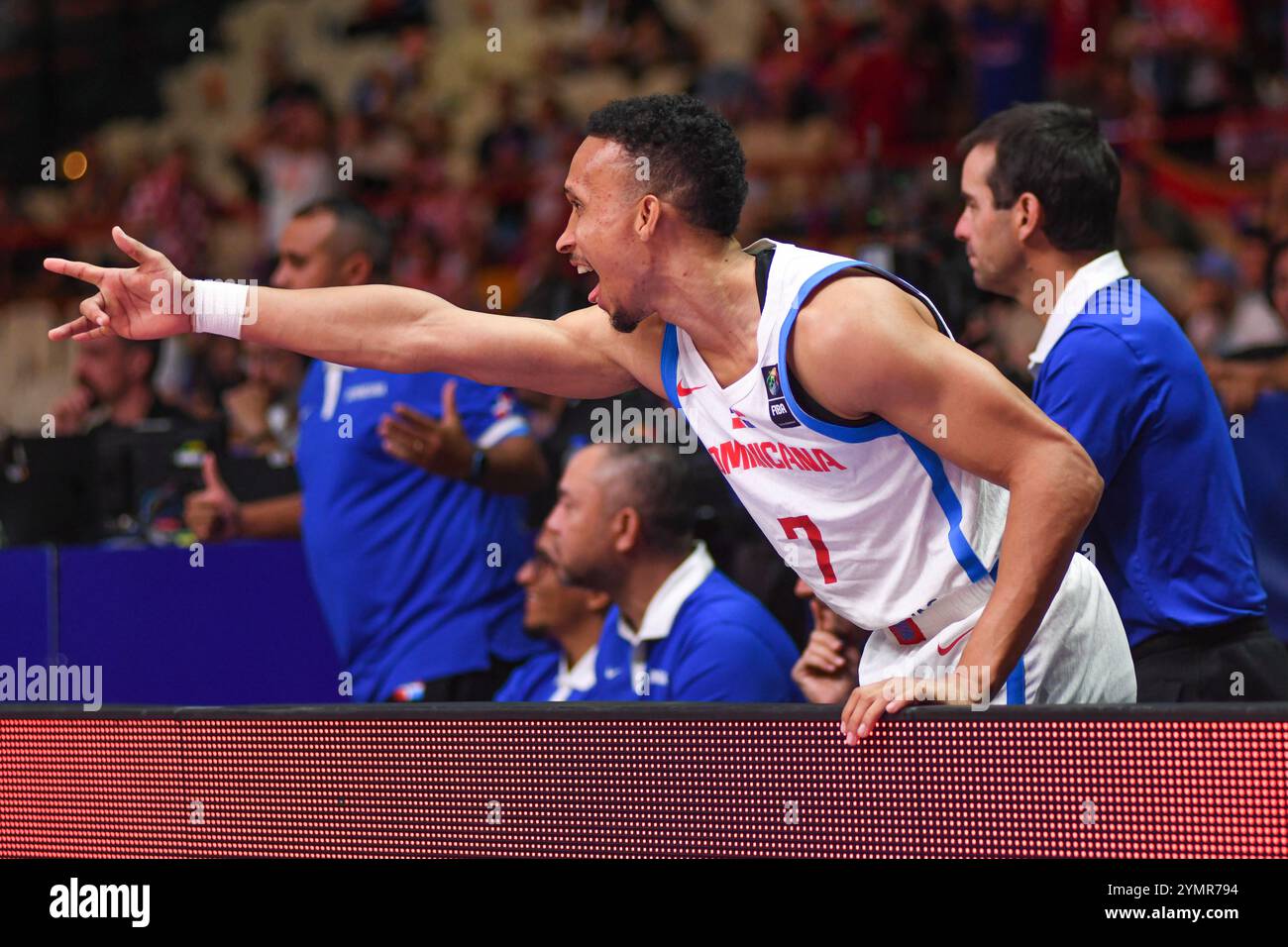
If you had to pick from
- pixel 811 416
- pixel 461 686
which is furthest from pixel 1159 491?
pixel 461 686

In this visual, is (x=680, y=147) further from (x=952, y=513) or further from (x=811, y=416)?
(x=952, y=513)

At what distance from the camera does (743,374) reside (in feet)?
9.14

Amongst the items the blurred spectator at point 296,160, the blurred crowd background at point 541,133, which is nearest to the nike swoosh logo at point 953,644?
the blurred crowd background at point 541,133

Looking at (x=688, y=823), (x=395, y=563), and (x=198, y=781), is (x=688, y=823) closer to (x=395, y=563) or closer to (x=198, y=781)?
(x=198, y=781)

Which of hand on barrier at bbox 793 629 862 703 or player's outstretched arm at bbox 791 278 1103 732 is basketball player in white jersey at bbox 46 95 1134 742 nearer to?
player's outstretched arm at bbox 791 278 1103 732

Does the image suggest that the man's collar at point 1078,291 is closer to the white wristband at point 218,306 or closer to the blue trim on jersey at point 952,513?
the blue trim on jersey at point 952,513

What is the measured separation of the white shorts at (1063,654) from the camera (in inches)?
112

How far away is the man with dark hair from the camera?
459 cm

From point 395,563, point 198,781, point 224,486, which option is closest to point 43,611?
point 224,486

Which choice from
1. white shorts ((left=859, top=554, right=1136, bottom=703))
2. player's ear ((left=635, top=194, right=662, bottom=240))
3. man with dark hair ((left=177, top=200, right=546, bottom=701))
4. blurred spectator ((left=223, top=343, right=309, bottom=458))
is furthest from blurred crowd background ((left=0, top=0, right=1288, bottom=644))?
player's ear ((left=635, top=194, right=662, bottom=240))

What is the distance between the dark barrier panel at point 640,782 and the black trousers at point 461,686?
5.79 ft

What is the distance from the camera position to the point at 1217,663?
318 centimetres

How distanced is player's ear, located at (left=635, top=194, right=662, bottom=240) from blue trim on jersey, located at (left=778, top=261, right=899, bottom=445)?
0.30 m

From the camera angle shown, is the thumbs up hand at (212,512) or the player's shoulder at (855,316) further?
the thumbs up hand at (212,512)
